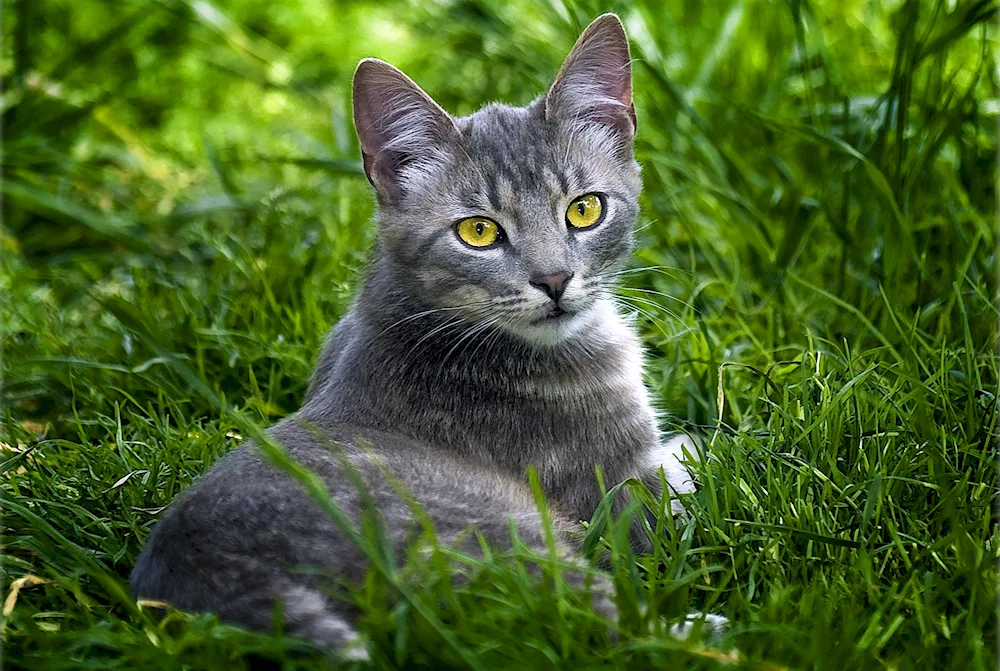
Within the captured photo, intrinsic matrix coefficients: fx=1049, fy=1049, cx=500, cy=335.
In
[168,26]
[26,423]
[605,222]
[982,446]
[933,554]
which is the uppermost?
[168,26]

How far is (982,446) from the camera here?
2680mm

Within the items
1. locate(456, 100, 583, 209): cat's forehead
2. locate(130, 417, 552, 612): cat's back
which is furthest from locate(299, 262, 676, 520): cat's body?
locate(456, 100, 583, 209): cat's forehead

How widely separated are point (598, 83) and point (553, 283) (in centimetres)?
68

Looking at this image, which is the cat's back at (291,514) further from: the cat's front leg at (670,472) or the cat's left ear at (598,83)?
the cat's left ear at (598,83)

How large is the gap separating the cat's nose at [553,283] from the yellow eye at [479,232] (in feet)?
0.61

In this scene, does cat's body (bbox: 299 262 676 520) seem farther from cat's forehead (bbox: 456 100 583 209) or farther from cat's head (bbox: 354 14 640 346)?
cat's forehead (bbox: 456 100 583 209)

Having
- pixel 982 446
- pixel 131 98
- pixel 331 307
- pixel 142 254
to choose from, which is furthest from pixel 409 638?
pixel 131 98

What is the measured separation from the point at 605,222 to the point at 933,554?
1.17 m

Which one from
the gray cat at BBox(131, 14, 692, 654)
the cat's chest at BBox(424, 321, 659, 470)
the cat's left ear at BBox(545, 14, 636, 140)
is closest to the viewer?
the gray cat at BBox(131, 14, 692, 654)

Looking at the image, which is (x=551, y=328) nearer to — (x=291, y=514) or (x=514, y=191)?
(x=514, y=191)

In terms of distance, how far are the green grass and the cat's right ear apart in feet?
2.29

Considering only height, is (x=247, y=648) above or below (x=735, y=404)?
below

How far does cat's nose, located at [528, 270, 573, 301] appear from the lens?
264 cm

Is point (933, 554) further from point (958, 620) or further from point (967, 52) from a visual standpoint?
point (967, 52)
